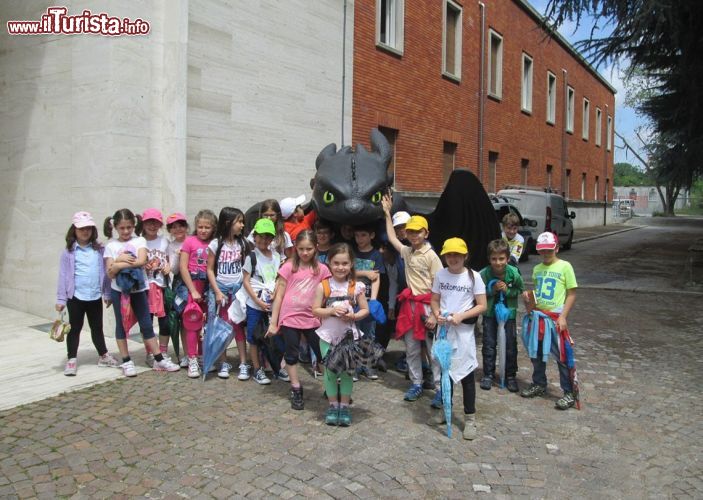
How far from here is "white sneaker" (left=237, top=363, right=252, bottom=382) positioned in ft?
18.7

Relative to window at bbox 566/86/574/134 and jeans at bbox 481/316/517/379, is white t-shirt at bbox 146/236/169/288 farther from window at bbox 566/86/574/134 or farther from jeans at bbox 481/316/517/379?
window at bbox 566/86/574/134

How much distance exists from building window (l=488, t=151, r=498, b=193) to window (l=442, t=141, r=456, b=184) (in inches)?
125

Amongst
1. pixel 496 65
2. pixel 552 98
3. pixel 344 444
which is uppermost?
pixel 552 98

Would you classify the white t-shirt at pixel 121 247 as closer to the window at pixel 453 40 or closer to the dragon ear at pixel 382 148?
the dragon ear at pixel 382 148

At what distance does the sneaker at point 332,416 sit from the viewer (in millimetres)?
4617

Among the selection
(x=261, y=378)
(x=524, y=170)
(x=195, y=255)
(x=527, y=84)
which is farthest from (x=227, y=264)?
(x=527, y=84)

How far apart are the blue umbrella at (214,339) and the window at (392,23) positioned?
9956mm

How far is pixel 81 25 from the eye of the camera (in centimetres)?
737

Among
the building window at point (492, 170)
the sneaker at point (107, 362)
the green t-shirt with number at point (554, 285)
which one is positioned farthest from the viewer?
the building window at point (492, 170)

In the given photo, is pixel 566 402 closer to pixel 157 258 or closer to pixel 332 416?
pixel 332 416

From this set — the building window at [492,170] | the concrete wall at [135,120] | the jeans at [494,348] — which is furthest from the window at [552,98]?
the jeans at [494,348]

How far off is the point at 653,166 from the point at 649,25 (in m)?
9.07

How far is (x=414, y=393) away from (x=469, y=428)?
2.69ft

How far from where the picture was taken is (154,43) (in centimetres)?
759
